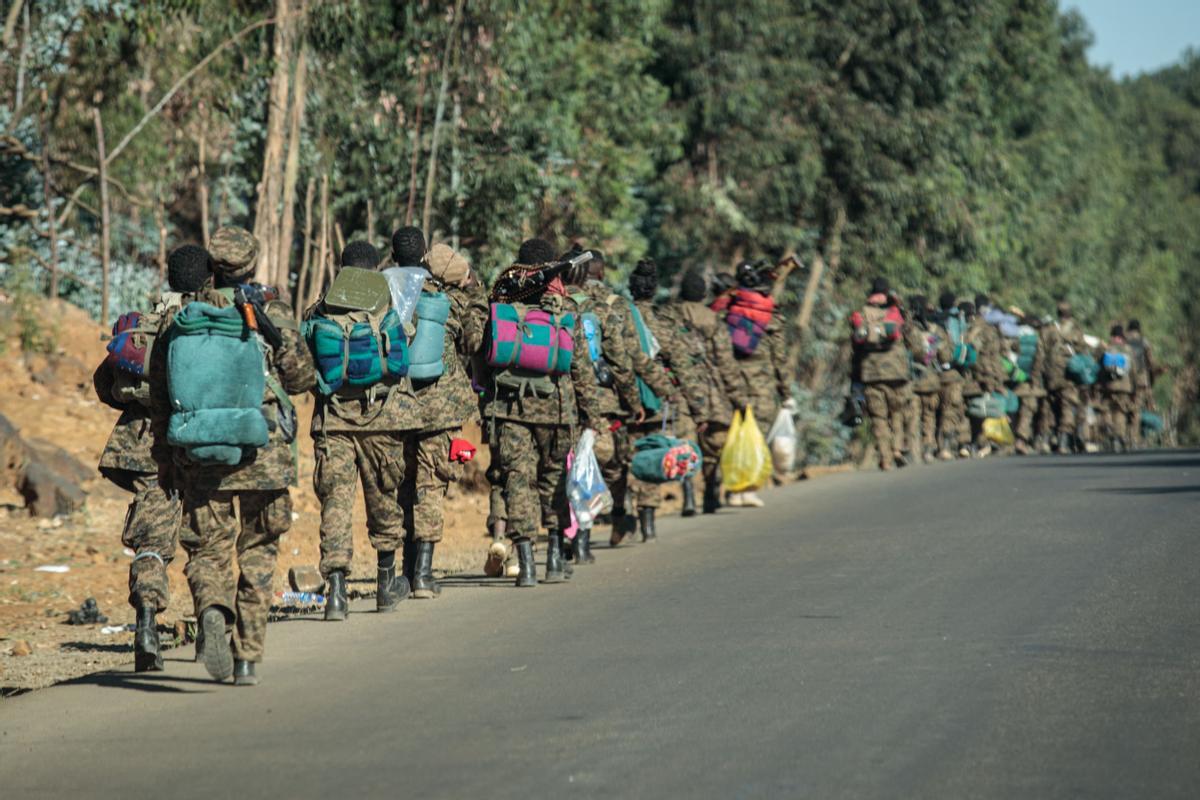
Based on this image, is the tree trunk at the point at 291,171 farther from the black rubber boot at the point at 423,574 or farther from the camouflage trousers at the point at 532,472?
the black rubber boot at the point at 423,574

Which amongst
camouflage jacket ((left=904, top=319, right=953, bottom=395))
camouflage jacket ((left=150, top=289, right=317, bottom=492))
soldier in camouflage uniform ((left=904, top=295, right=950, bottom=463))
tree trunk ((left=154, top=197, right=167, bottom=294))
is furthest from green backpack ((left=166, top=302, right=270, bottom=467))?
camouflage jacket ((left=904, top=319, right=953, bottom=395))

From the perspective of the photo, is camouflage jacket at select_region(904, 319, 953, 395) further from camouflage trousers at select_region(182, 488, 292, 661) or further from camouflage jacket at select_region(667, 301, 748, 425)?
camouflage trousers at select_region(182, 488, 292, 661)

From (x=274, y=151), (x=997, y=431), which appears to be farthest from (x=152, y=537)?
A: (x=997, y=431)

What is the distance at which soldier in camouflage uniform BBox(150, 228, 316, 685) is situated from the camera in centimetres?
800

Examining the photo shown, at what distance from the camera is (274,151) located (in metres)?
20.3

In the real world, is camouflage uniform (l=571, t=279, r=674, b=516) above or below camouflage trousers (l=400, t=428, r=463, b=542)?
above

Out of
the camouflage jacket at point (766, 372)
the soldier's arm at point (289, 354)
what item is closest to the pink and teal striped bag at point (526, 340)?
the soldier's arm at point (289, 354)

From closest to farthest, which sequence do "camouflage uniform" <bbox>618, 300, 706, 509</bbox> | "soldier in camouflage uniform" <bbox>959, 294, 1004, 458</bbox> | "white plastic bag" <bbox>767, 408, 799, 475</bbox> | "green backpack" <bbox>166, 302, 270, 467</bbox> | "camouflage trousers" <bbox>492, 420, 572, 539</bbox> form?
1. "green backpack" <bbox>166, 302, 270, 467</bbox>
2. "camouflage trousers" <bbox>492, 420, 572, 539</bbox>
3. "camouflage uniform" <bbox>618, 300, 706, 509</bbox>
4. "white plastic bag" <bbox>767, 408, 799, 475</bbox>
5. "soldier in camouflage uniform" <bbox>959, 294, 1004, 458</bbox>

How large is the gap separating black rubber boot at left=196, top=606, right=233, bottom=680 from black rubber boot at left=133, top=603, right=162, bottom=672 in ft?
2.48

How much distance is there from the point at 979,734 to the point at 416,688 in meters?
2.48

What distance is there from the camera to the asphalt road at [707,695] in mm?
6230

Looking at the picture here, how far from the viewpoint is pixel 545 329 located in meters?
11.3

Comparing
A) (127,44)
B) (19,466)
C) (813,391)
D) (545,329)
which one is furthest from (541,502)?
(813,391)

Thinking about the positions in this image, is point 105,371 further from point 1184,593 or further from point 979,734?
point 1184,593
